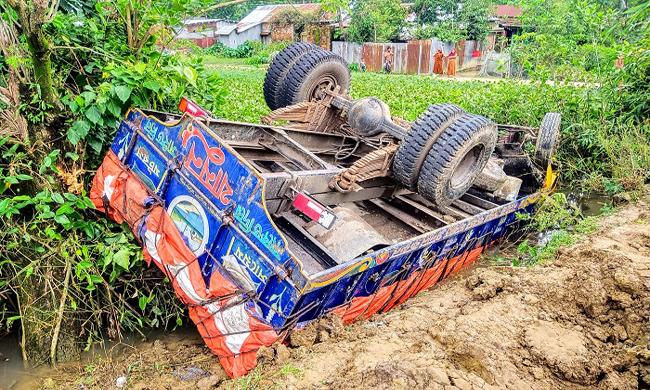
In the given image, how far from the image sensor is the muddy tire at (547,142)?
21.9 ft

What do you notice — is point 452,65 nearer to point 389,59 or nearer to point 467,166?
point 389,59

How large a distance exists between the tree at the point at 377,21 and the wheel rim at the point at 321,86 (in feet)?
81.4

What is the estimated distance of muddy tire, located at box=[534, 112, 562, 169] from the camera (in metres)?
6.67

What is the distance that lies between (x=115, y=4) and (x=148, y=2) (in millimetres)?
296

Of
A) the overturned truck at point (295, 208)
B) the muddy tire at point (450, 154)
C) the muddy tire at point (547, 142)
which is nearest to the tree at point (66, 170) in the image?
the overturned truck at point (295, 208)

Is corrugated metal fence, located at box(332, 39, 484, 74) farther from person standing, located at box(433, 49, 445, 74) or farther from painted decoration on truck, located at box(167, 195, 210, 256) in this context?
painted decoration on truck, located at box(167, 195, 210, 256)

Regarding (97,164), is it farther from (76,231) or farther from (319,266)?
(319,266)

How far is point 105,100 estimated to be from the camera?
4.29 meters

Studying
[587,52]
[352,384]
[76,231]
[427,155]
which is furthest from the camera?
[587,52]

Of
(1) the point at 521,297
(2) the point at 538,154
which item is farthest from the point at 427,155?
(2) the point at 538,154

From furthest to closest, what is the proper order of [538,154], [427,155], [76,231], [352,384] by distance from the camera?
1. [538,154]
2. [427,155]
3. [76,231]
4. [352,384]

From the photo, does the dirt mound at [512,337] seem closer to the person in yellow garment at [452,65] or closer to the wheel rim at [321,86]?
the wheel rim at [321,86]

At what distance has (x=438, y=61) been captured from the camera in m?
26.1

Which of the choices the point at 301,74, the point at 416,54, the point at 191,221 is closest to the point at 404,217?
the point at 301,74
